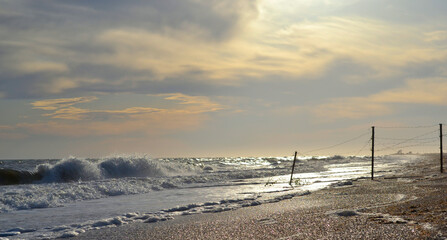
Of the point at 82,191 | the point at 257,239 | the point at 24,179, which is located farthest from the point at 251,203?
the point at 24,179

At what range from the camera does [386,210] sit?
1209 centimetres

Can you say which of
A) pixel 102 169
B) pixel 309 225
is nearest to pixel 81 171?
pixel 102 169

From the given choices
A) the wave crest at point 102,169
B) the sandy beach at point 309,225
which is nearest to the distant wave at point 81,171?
the wave crest at point 102,169

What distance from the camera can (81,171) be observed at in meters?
41.4

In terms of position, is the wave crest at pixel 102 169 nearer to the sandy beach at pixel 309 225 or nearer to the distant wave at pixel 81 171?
the distant wave at pixel 81 171

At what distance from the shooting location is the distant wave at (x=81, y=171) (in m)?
40.1

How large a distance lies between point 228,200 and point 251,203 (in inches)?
65.3

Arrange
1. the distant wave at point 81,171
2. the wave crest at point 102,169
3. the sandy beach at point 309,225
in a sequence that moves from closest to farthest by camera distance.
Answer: the sandy beach at point 309,225 < the distant wave at point 81,171 < the wave crest at point 102,169

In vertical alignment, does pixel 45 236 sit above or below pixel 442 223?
below

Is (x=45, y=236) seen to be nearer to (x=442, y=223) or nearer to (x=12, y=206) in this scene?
(x=12, y=206)

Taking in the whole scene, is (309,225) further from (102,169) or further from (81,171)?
(102,169)

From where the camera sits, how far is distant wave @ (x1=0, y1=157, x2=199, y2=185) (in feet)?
131

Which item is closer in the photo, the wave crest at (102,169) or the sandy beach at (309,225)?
the sandy beach at (309,225)

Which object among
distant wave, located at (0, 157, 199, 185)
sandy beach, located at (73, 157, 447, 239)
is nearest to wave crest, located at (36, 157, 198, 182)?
distant wave, located at (0, 157, 199, 185)
